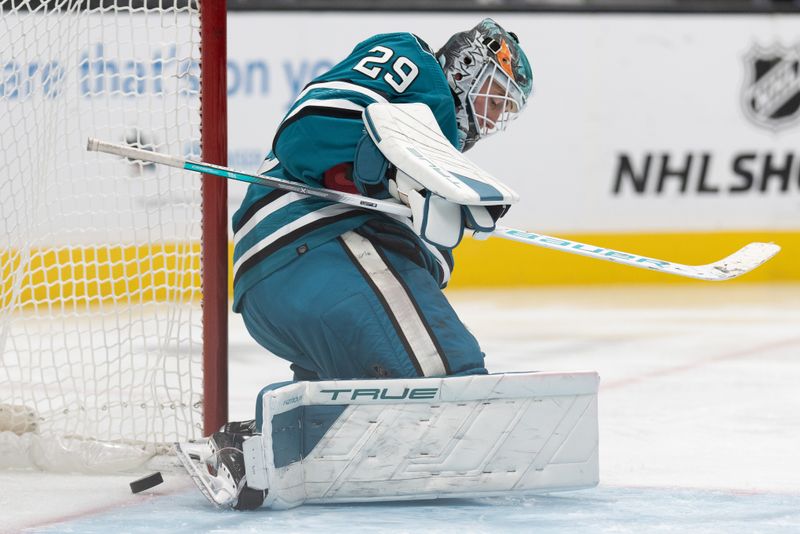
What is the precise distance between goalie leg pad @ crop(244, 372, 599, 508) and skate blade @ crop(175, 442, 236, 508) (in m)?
0.06

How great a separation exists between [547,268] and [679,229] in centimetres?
62

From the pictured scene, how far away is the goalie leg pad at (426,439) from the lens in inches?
75.9

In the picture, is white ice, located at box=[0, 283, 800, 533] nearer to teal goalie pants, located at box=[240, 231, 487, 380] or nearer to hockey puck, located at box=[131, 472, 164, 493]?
hockey puck, located at box=[131, 472, 164, 493]

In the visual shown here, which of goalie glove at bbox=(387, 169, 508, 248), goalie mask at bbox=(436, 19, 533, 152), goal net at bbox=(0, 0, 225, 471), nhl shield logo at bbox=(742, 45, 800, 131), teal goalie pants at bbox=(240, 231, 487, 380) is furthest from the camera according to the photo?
nhl shield logo at bbox=(742, 45, 800, 131)

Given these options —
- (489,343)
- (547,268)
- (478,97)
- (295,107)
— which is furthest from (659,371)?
(547,268)

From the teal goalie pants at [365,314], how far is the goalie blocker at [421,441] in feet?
0.28

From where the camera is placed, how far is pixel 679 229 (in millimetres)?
5750

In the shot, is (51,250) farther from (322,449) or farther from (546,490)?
(546,490)

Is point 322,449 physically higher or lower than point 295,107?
lower

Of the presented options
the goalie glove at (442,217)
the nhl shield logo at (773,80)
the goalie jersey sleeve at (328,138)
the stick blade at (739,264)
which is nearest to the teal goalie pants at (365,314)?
the goalie jersey sleeve at (328,138)

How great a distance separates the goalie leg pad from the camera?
193 cm

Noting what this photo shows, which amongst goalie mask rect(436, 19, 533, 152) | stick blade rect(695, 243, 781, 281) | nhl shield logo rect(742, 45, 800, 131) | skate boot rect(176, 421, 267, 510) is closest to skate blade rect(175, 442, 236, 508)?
skate boot rect(176, 421, 267, 510)

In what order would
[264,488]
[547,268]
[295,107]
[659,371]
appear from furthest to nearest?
1. [547,268]
2. [659,371]
3. [295,107]
4. [264,488]

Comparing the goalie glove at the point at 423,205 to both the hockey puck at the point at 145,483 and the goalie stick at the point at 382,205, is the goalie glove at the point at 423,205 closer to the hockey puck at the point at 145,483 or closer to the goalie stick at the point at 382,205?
the goalie stick at the point at 382,205
